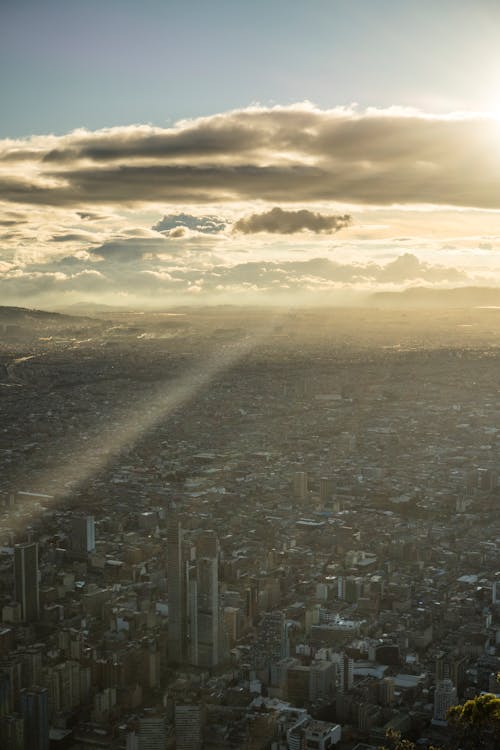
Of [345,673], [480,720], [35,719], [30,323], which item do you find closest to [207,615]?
[345,673]

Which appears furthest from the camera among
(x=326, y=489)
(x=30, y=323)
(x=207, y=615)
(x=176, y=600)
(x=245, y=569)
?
(x=30, y=323)

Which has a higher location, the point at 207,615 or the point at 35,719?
the point at 207,615

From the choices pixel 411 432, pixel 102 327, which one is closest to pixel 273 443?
pixel 411 432

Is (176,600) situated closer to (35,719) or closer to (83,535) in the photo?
(35,719)

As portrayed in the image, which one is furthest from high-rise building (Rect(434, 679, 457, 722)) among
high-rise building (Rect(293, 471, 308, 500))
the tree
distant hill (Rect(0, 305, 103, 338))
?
distant hill (Rect(0, 305, 103, 338))

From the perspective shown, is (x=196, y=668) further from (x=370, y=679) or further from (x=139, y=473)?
(x=139, y=473)

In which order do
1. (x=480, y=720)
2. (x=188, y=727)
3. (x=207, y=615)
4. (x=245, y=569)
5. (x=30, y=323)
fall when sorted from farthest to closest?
(x=30, y=323) < (x=245, y=569) < (x=207, y=615) < (x=188, y=727) < (x=480, y=720)

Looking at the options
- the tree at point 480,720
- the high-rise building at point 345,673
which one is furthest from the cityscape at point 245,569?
the tree at point 480,720

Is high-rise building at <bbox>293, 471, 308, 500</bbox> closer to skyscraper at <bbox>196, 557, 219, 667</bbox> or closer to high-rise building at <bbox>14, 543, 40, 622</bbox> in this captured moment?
A: high-rise building at <bbox>14, 543, 40, 622</bbox>
